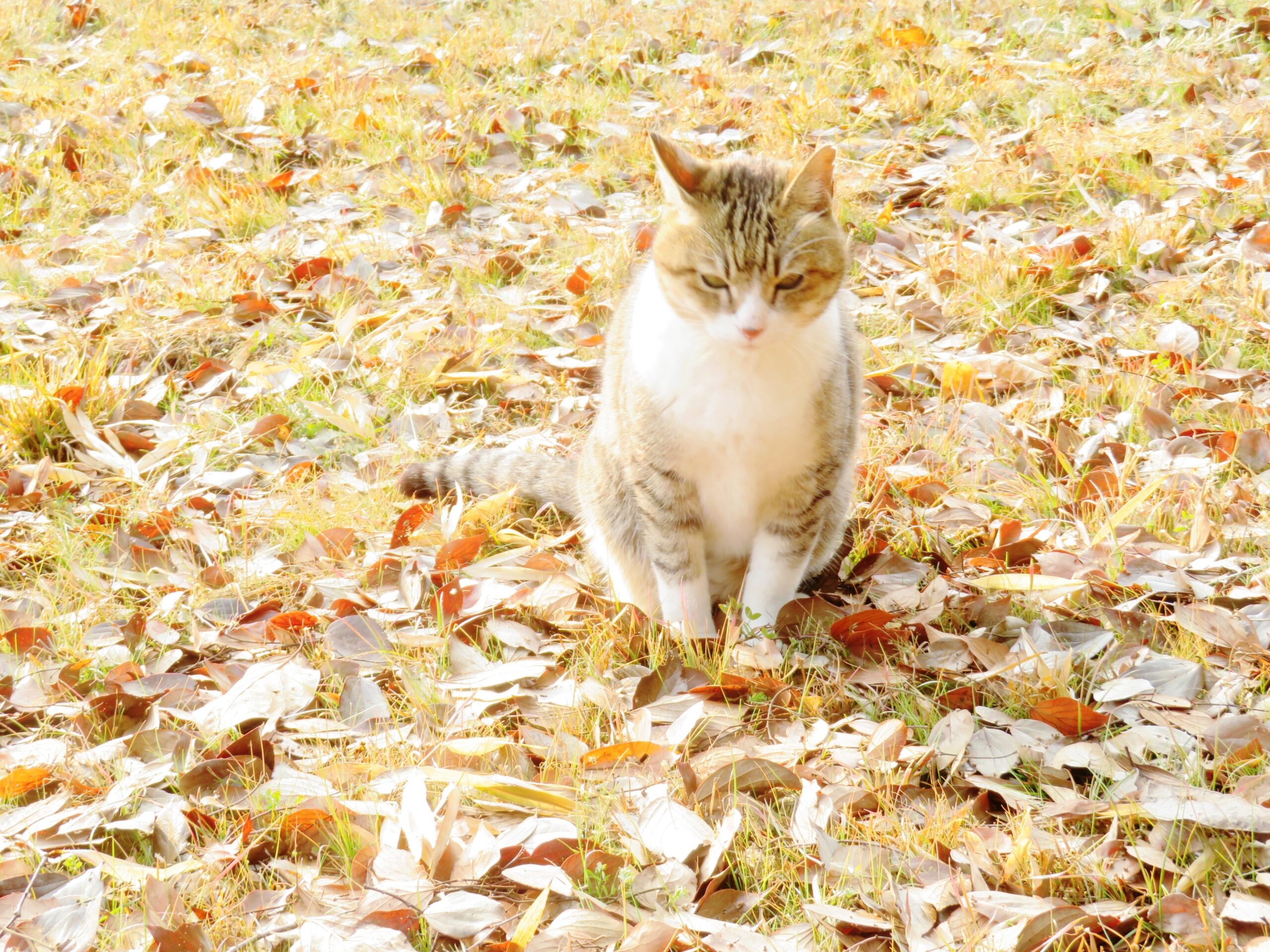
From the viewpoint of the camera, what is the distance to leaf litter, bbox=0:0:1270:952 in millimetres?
1978

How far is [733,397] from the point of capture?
2.65 metres

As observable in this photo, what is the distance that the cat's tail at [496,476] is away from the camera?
3.34 metres

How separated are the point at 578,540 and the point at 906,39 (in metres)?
4.27

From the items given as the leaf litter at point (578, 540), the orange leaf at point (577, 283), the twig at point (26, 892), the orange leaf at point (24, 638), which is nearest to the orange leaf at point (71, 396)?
the leaf litter at point (578, 540)

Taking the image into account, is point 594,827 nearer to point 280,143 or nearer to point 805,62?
point 280,143

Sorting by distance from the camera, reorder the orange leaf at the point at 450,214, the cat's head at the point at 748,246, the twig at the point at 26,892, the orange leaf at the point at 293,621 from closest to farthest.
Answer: the twig at the point at 26,892 → the cat's head at the point at 748,246 → the orange leaf at the point at 293,621 → the orange leaf at the point at 450,214

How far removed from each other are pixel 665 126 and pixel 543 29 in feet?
5.39

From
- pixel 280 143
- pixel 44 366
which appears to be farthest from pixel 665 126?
pixel 44 366

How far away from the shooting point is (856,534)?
318 cm

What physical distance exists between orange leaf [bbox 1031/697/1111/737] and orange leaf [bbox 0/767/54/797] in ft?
6.87

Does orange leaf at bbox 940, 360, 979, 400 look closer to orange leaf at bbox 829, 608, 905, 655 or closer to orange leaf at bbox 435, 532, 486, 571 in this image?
orange leaf at bbox 829, 608, 905, 655

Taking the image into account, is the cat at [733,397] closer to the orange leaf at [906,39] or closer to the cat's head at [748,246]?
the cat's head at [748,246]

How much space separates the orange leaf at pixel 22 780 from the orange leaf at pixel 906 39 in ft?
18.5

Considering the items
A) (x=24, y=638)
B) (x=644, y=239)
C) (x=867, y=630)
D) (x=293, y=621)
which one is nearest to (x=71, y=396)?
(x=24, y=638)
